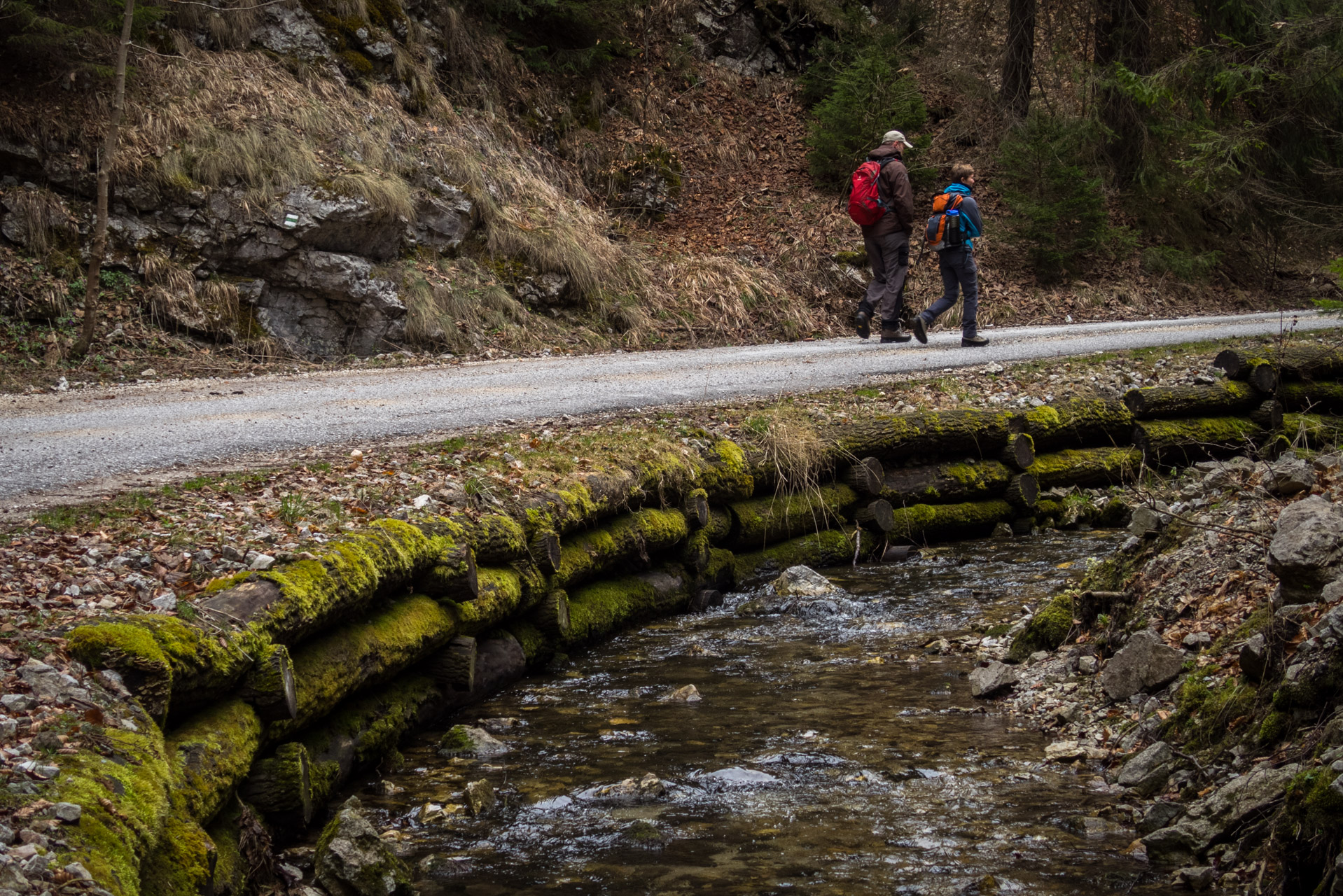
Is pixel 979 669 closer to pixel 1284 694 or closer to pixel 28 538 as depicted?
pixel 1284 694

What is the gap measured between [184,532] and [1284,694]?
4.94 metres

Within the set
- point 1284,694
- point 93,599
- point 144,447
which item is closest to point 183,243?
point 144,447

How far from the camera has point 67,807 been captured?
9.48ft

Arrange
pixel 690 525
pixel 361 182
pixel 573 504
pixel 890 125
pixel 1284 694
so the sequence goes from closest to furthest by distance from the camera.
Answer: pixel 1284 694 → pixel 573 504 → pixel 690 525 → pixel 361 182 → pixel 890 125

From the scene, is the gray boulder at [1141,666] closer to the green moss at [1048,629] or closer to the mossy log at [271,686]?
the green moss at [1048,629]

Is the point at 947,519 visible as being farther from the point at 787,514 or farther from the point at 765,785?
the point at 765,785

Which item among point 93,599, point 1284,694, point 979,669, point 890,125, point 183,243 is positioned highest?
point 890,125

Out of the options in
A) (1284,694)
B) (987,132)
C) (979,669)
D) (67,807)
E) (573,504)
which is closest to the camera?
(67,807)

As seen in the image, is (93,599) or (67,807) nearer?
(67,807)

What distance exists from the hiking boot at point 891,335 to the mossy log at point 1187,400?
12.5ft

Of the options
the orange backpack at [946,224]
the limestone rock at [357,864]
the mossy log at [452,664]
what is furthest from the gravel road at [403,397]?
the limestone rock at [357,864]

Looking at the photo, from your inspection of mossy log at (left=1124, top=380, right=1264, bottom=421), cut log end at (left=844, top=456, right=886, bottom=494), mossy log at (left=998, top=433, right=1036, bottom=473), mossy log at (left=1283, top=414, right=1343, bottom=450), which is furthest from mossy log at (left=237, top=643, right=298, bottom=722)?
mossy log at (left=1124, top=380, right=1264, bottom=421)

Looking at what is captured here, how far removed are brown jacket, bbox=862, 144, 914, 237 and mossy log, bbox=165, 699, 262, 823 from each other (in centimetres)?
1080

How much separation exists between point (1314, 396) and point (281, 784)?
11405 mm
